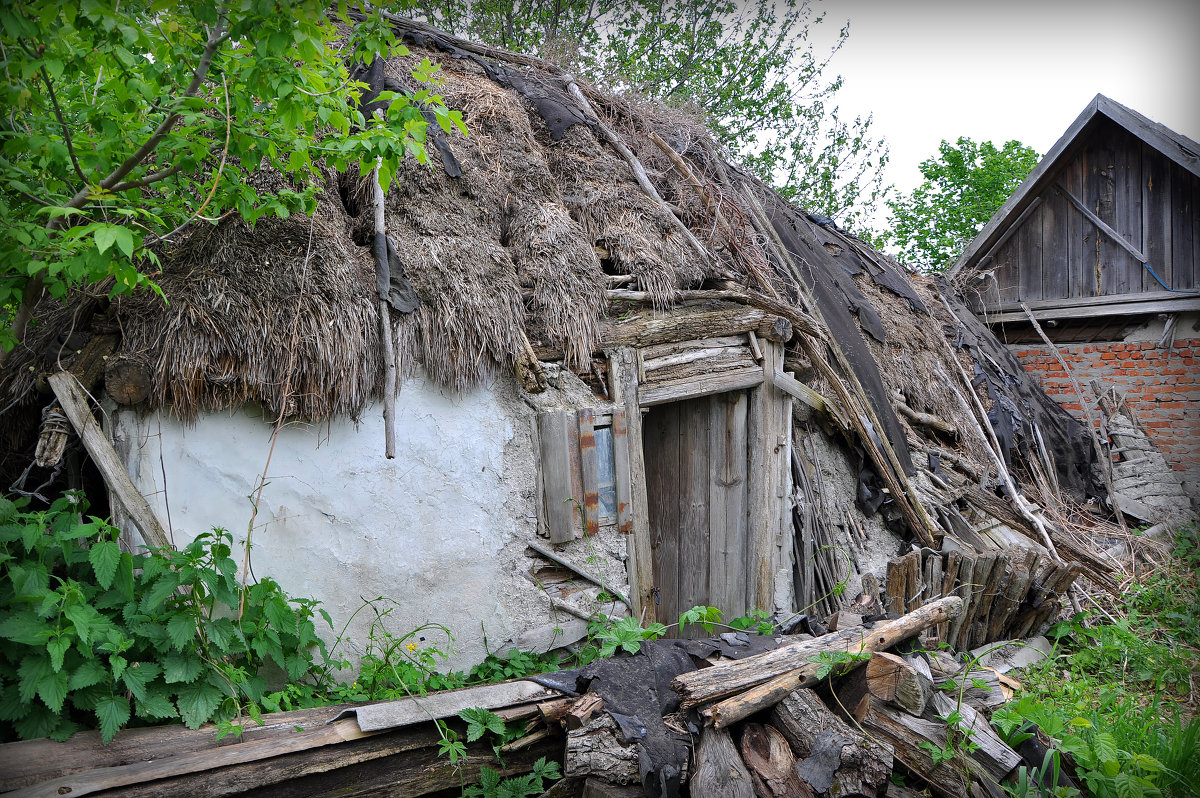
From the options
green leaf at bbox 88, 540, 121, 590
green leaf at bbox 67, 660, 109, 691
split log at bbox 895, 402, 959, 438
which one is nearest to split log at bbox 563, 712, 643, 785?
green leaf at bbox 67, 660, 109, 691

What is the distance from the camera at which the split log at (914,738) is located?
8.68 ft

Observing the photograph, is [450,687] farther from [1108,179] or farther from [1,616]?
[1108,179]

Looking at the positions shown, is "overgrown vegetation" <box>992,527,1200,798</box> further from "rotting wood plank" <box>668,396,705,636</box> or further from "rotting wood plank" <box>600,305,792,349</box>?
"rotting wood plank" <box>600,305,792,349</box>

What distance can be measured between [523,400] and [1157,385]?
7.98 metres

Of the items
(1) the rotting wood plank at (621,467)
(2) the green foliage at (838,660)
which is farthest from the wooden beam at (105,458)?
(2) the green foliage at (838,660)

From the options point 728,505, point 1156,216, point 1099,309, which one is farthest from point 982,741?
point 1156,216

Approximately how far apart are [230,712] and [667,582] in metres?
3.37

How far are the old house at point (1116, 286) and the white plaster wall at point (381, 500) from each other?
24.4 ft

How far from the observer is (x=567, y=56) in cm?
699

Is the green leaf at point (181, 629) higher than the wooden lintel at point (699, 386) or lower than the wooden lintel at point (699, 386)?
lower

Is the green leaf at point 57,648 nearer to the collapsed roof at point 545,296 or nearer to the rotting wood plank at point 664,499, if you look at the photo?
the collapsed roof at point 545,296

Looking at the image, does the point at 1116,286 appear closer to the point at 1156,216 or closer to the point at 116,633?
the point at 1156,216

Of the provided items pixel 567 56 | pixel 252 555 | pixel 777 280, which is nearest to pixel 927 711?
pixel 252 555

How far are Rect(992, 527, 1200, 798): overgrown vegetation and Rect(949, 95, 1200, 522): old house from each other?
4.23 feet
